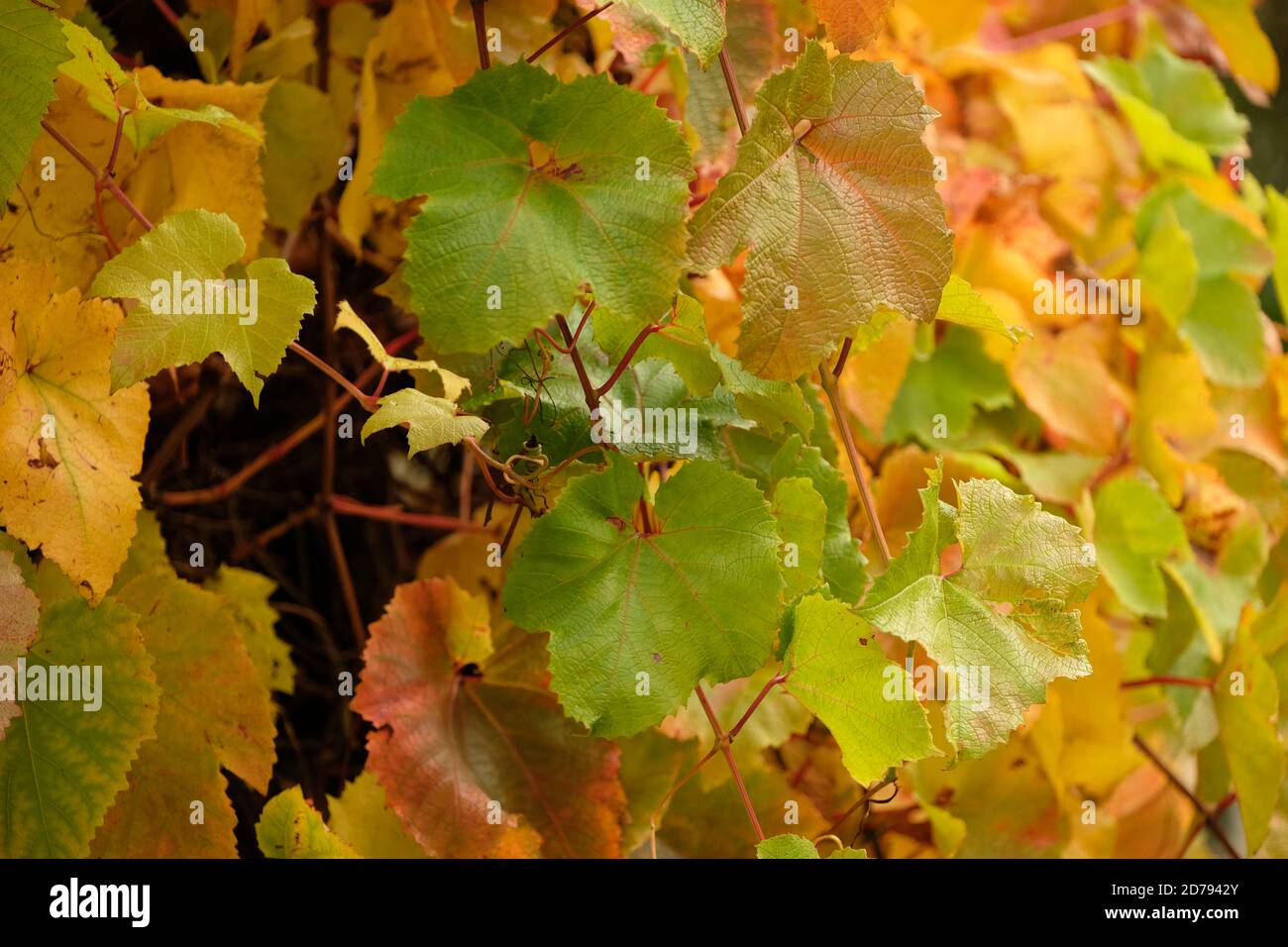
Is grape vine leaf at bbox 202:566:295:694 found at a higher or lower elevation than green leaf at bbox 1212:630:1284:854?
higher

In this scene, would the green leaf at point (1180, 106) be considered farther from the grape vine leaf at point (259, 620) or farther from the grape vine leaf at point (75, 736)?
the grape vine leaf at point (75, 736)

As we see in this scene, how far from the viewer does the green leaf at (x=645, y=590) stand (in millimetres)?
578

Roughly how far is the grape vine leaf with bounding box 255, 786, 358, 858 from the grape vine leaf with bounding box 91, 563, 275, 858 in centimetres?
5

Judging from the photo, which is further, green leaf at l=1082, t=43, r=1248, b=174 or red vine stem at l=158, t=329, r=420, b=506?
green leaf at l=1082, t=43, r=1248, b=174

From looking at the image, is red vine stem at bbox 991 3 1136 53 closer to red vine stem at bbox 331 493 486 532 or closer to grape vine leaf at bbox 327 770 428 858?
red vine stem at bbox 331 493 486 532

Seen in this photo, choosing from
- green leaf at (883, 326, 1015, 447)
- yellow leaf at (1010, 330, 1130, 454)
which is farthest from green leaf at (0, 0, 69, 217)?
yellow leaf at (1010, 330, 1130, 454)

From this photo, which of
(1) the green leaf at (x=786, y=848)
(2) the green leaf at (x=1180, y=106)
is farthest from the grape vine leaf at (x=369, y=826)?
(2) the green leaf at (x=1180, y=106)

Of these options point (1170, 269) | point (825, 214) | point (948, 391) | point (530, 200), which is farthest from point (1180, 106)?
point (530, 200)

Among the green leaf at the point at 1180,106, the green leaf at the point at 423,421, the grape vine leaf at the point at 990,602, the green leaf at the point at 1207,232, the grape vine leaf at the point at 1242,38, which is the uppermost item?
the grape vine leaf at the point at 1242,38

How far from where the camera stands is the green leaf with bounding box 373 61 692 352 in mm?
542

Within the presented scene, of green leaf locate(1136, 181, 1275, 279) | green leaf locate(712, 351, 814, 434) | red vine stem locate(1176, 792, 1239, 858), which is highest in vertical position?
green leaf locate(1136, 181, 1275, 279)

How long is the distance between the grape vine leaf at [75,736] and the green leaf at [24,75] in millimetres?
231

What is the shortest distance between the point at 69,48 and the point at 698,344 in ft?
1.14
